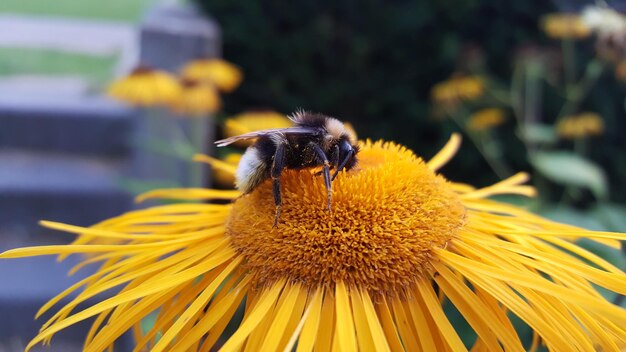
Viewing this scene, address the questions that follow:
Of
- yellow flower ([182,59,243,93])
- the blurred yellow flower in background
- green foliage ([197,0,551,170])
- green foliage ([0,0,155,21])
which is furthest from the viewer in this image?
green foliage ([0,0,155,21])

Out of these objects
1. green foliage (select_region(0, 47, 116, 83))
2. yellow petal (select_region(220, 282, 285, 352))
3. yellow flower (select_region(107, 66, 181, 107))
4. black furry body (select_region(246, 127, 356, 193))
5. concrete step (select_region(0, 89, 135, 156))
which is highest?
black furry body (select_region(246, 127, 356, 193))

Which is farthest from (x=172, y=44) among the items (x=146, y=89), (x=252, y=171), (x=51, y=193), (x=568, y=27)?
(x=252, y=171)

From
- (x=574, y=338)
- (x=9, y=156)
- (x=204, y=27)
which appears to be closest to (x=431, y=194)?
(x=574, y=338)

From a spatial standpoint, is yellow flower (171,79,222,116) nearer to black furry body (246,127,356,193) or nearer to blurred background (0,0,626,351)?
blurred background (0,0,626,351)

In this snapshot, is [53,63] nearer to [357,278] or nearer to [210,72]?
[210,72]

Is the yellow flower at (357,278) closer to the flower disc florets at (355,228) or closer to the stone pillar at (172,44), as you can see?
the flower disc florets at (355,228)

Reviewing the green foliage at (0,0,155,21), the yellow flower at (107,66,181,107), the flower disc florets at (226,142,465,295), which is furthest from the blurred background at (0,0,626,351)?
the green foliage at (0,0,155,21)

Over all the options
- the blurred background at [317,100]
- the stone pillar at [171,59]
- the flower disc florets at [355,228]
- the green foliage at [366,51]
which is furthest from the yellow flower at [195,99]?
the flower disc florets at [355,228]
